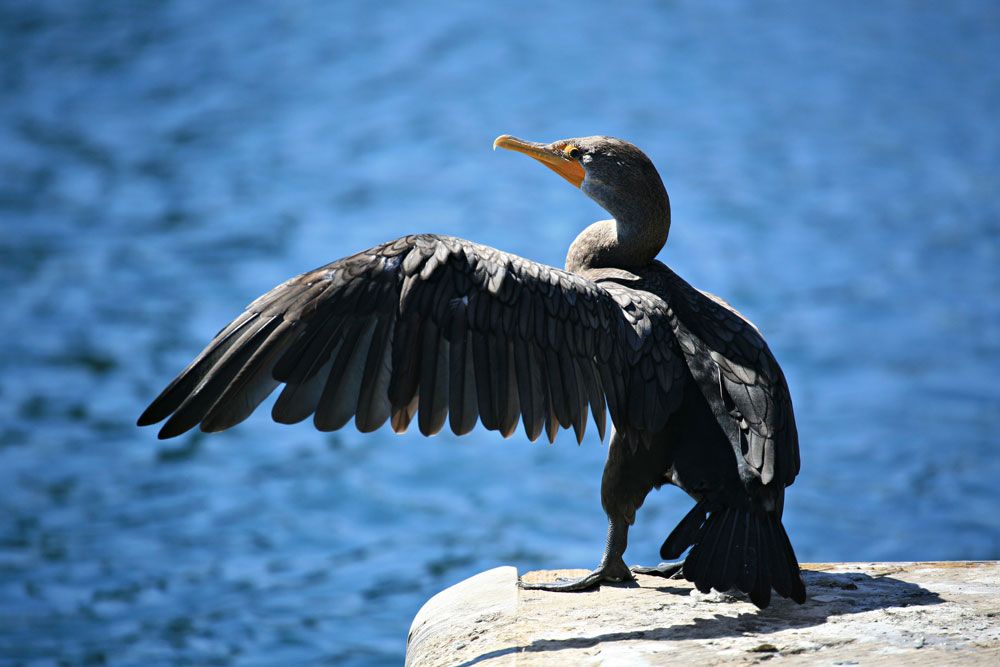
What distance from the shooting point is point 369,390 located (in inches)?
137

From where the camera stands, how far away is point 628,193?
13.6ft

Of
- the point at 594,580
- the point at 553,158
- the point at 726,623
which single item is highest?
the point at 553,158

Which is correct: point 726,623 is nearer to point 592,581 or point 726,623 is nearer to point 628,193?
point 592,581

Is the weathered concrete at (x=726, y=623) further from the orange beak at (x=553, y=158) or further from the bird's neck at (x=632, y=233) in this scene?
the orange beak at (x=553, y=158)

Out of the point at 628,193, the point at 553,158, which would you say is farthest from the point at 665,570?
the point at 553,158

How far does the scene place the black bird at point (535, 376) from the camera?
342 cm

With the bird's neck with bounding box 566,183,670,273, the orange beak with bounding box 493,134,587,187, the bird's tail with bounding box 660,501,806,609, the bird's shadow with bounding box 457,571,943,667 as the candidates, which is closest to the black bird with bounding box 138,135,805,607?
the bird's tail with bounding box 660,501,806,609

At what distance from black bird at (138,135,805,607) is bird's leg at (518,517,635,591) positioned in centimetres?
2

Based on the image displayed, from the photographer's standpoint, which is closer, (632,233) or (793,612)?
(793,612)

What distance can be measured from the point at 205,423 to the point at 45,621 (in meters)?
4.08

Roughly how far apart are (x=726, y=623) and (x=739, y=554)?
0.74ft

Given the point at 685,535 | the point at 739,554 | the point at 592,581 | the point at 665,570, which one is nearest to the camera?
the point at 739,554

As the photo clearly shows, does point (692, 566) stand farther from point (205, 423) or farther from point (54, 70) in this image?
point (54, 70)

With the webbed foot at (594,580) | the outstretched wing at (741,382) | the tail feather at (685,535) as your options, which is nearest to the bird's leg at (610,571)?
the webbed foot at (594,580)
